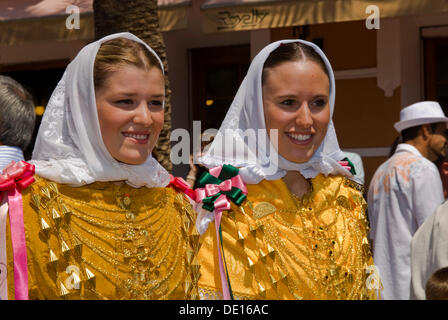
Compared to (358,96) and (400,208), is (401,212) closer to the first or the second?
(400,208)

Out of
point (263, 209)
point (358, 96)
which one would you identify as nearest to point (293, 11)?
point (358, 96)

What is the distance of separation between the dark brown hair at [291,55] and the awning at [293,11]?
11.8 ft

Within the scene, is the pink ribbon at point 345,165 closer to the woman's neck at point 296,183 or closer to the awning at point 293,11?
the woman's neck at point 296,183

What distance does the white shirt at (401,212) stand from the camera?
4863 mm

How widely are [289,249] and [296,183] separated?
0.27 metres

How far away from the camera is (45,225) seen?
2459 mm

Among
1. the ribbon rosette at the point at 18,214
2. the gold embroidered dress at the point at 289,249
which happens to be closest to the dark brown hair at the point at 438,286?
the gold embroidered dress at the point at 289,249

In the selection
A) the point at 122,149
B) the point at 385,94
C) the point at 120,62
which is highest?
the point at 385,94

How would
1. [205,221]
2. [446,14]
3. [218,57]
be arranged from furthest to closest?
1. [218,57]
2. [446,14]
3. [205,221]

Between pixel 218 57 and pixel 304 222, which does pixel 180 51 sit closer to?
pixel 218 57

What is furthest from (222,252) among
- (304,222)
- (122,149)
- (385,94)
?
(385,94)

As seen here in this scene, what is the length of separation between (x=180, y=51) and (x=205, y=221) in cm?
602

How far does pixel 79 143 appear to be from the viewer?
102 inches
